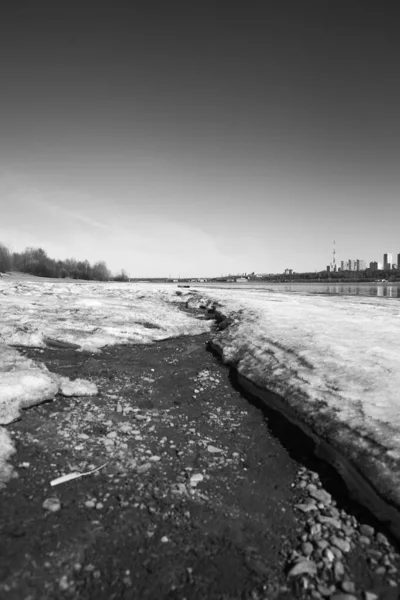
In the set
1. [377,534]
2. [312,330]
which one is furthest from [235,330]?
[377,534]

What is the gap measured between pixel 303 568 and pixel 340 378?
18.5ft

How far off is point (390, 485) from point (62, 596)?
4630mm

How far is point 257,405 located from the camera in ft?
30.5

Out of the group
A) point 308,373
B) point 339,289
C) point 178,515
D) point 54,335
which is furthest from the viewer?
point 339,289

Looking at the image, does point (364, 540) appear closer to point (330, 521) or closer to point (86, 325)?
point (330, 521)

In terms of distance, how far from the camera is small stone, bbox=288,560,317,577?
3.87 meters

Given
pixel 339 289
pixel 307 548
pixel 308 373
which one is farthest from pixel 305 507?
pixel 339 289

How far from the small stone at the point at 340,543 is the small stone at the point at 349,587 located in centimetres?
50

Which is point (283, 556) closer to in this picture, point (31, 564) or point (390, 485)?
point (390, 485)

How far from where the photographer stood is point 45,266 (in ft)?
457

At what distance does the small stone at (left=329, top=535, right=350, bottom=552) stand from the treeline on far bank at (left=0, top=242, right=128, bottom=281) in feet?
453

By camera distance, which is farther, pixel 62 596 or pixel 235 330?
pixel 235 330

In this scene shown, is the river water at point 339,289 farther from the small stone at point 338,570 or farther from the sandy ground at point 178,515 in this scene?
the small stone at point 338,570

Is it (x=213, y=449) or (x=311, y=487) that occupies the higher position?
(x=213, y=449)
